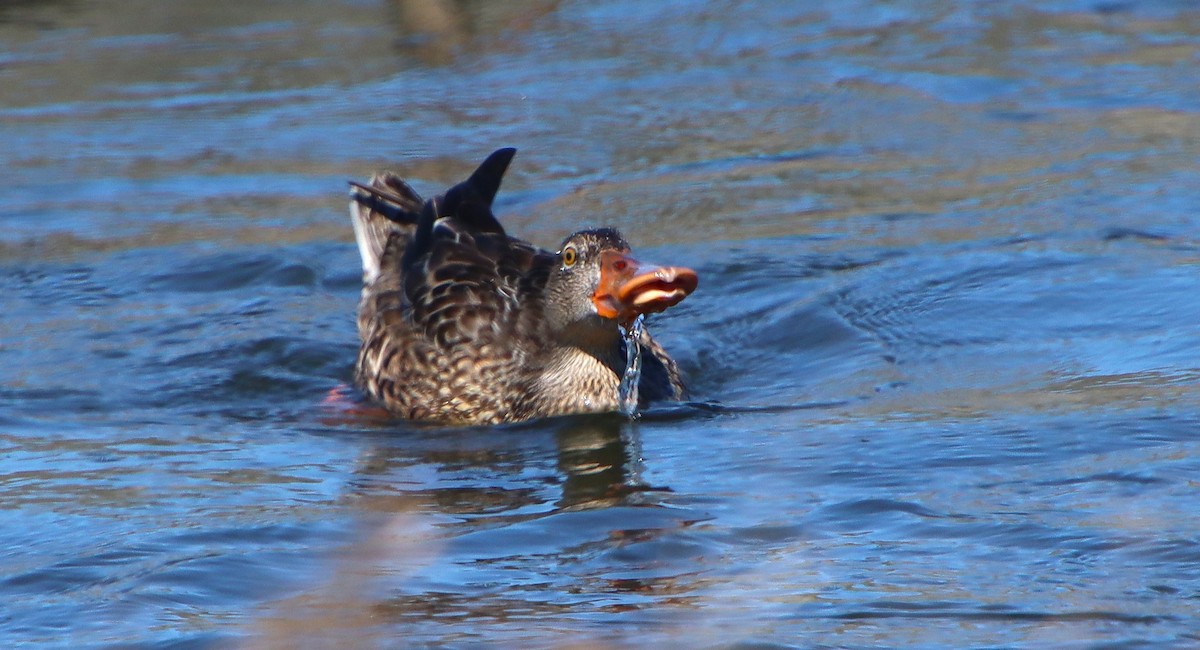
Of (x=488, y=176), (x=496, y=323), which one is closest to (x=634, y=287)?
(x=496, y=323)

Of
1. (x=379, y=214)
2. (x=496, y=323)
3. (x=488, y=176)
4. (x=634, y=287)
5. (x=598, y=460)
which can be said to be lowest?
(x=598, y=460)

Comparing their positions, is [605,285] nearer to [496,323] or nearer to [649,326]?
[496,323]

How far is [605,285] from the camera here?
286 inches

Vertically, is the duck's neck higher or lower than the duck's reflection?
higher

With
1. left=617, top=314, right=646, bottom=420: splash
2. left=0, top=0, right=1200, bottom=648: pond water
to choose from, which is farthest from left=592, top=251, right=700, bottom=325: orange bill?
left=0, top=0, right=1200, bottom=648: pond water

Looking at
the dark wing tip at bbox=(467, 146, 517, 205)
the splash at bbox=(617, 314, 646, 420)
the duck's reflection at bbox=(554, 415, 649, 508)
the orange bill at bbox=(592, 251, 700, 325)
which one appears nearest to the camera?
the duck's reflection at bbox=(554, 415, 649, 508)

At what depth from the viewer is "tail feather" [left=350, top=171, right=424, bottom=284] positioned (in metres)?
9.40

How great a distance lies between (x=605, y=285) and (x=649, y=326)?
2.41 meters

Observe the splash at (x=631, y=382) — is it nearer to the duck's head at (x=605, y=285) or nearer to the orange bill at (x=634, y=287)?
the duck's head at (x=605, y=285)

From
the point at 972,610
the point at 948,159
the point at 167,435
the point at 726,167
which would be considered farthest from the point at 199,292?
the point at 972,610

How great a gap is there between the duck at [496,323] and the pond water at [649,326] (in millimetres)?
209

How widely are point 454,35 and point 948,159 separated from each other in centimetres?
533

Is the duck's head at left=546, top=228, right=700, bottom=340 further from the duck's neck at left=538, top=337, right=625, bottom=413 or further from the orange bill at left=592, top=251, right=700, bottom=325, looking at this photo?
the duck's neck at left=538, top=337, right=625, bottom=413

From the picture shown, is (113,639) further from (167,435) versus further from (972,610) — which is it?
(167,435)
